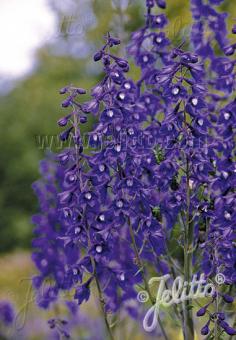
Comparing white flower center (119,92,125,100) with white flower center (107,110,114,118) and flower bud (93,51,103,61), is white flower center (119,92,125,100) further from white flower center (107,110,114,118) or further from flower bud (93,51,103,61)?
flower bud (93,51,103,61)

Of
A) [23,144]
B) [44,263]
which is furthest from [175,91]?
[23,144]

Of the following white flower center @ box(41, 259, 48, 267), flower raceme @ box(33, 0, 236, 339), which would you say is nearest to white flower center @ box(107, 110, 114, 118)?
flower raceme @ box(33, 0, 236, 339)

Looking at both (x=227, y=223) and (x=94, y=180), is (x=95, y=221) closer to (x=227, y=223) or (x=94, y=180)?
(x=94, y=180)

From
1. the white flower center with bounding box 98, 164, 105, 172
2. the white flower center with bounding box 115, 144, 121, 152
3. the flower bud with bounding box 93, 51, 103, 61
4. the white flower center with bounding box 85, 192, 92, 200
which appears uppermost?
the flower bud with bounding box 93, 51, 103, 61

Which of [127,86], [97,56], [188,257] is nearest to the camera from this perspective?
[97,56]

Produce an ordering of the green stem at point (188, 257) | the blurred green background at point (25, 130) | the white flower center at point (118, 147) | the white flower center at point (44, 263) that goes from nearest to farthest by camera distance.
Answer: the white flower center at point (118, 147)
the green stem at point (188, 257)
the white flower center at point (44, 263)
the blurred green background at point (25, 130)

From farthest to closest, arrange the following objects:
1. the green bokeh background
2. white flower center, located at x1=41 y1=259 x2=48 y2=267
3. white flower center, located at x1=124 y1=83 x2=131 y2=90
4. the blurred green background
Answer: the green bokeh background
the blurred green background
white flower center, located at x1=41 y1=259 x2=48 y2=267
white flower center, located at x1=124 y1=83 x2=131 y2=90

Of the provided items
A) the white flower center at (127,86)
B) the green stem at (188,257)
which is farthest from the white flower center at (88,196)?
the white flower center at (127,86)

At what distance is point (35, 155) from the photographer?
62.8 feet

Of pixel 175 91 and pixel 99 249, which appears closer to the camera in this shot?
pixel 175 91

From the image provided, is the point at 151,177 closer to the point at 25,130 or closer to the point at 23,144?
the point at 23,144

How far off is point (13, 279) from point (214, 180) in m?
11.9

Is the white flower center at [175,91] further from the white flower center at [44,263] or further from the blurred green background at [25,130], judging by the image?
the blurred green background at [25,130]

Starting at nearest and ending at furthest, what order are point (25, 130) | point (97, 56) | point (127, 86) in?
point (97, 56)
point (127, 86)
point (25, 130)
